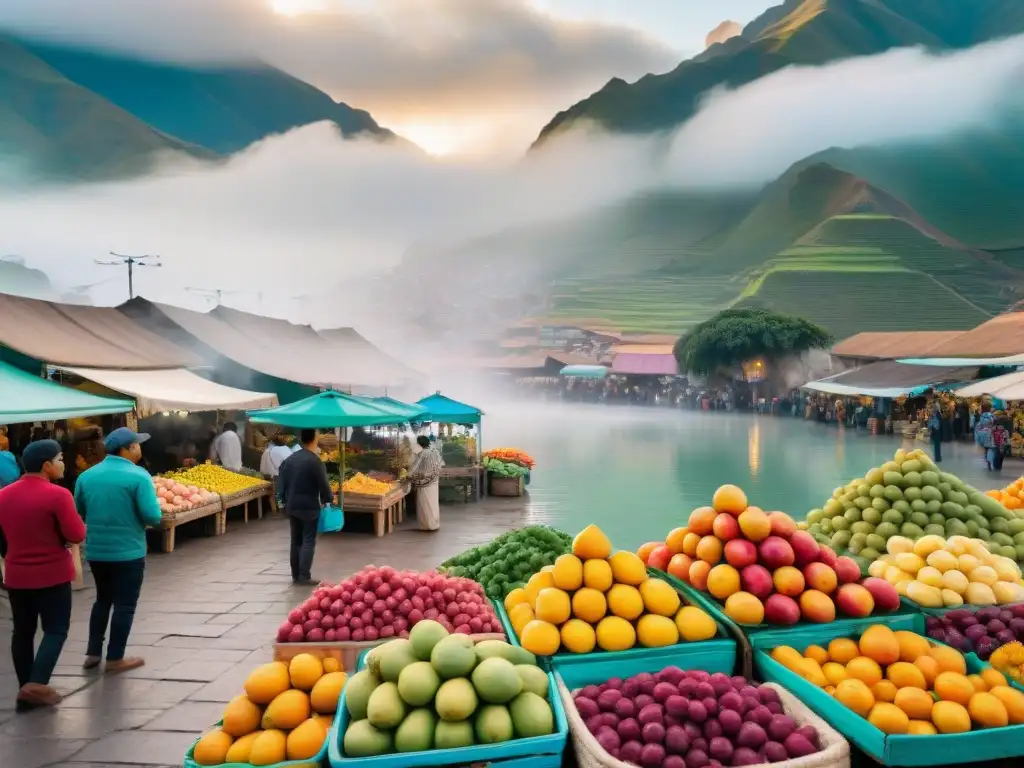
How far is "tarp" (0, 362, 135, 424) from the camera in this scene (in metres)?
6.87

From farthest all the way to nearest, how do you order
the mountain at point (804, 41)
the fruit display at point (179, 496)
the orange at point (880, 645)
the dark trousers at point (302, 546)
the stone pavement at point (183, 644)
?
the mountain at point (804, 41), the fruit display at point (179, 496), the dark trousers at point (302, 546), the stone pavement at point (183, 644), the orange at point (880, 645)

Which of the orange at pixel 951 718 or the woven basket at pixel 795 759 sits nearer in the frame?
the woven basket at pixel 795 759

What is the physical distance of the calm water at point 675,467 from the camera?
11133 millimetres

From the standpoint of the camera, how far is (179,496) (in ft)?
28.5

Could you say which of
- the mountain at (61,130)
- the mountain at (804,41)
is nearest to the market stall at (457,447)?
the mountain at (61,130)

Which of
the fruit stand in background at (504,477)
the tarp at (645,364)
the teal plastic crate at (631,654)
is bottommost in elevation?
the fruit stand in background at (504,477)

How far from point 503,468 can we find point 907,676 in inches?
400

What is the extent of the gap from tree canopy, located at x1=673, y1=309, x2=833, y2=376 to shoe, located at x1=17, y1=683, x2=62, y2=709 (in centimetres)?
4416

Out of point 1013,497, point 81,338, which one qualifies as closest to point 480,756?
point 1013,497

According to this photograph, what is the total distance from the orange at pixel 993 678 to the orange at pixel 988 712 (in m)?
0.21

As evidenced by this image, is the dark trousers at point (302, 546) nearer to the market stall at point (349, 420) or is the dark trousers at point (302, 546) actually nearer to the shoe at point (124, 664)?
the market stall at point (349, 420)

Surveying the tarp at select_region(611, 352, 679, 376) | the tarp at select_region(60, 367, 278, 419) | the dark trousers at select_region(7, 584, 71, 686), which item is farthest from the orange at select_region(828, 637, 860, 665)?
the tarp at select_region(611, 352, 679, 376)

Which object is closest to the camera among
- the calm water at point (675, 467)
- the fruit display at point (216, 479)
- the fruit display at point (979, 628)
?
the fruit display at point (979, 628)

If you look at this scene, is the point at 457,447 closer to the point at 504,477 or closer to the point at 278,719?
the point at 504,477
